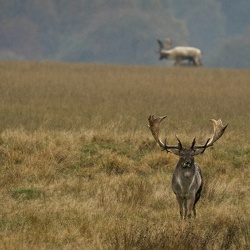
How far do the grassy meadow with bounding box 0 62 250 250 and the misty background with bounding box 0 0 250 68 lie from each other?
142 metres

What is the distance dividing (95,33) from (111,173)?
166 metres

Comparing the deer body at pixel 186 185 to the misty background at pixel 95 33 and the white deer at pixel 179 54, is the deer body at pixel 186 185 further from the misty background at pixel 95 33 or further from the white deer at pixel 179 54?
the misty background at pixel 95 33

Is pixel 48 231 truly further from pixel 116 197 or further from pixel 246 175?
pixel 246 175

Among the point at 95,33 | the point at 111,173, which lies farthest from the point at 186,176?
the point at 95,33

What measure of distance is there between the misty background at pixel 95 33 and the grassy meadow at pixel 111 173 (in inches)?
5574

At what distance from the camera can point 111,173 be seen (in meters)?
11.8

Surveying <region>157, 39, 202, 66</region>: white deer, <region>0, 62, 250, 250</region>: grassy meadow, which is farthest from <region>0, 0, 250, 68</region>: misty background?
<region>0, 62, 250, 250</region>: grassy meadow

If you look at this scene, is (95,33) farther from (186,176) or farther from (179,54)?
(186,176)

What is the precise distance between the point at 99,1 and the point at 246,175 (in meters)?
177

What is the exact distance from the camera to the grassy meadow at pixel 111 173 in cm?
783

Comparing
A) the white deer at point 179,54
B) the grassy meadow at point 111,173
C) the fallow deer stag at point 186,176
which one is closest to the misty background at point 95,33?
the white deer at point 179,54

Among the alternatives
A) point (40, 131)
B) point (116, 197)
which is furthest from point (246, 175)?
point (40, 131)

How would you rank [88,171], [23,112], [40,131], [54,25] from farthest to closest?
[54,25] < [23,112] < [40,131] < [88,171]

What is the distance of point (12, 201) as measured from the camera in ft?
31.6
